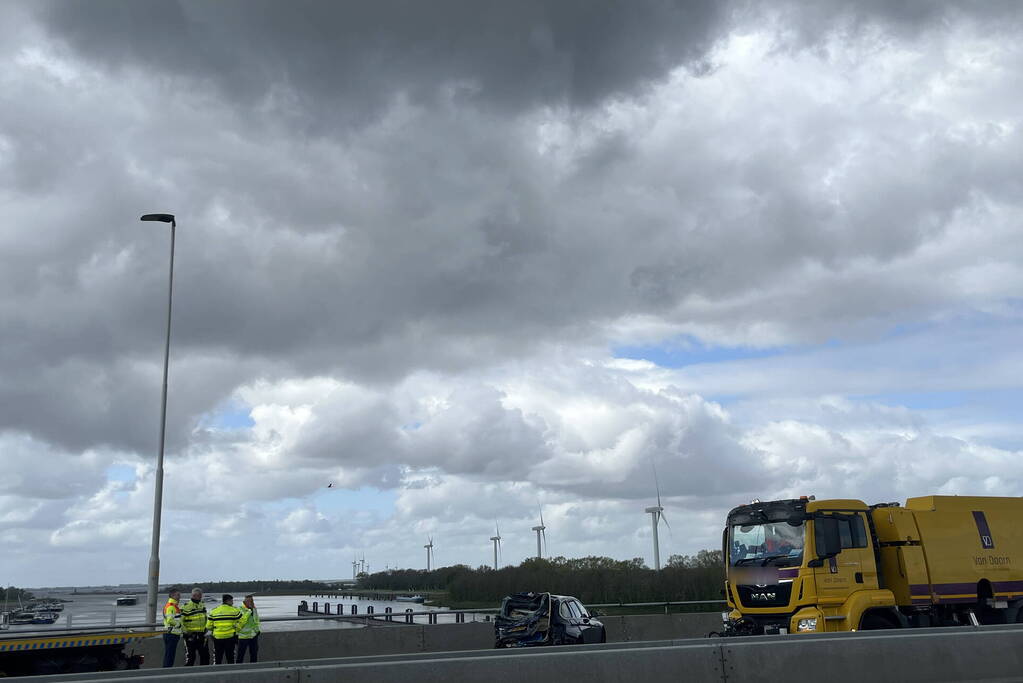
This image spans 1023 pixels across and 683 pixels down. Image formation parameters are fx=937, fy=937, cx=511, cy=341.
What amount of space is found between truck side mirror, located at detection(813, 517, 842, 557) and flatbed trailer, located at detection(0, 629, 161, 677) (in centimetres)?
1193

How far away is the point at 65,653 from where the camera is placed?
15727 millimetres

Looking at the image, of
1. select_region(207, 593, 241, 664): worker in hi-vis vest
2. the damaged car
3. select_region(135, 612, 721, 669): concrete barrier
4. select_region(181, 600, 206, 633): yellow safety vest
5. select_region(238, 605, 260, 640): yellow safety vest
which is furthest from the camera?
select_region(135, 612, 721, 669): concrete barrier

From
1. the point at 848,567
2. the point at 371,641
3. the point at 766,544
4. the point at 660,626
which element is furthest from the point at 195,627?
the point at 660,626

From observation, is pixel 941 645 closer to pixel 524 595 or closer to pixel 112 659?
pixel 524 595

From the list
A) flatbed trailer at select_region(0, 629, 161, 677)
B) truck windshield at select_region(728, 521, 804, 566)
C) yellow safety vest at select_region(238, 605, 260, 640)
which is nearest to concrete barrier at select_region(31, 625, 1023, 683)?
truck windshield at select_region(728, 521, 804, 566)

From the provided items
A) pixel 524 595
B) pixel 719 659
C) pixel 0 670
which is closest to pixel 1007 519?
pixel 524 595

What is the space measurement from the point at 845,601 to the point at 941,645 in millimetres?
6150

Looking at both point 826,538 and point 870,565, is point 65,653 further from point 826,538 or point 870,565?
point 870,565

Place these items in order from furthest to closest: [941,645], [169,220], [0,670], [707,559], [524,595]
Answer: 1. [707,559]
2. [169,220]
3. [524,595]
4. [0,670]
5. [941,645]

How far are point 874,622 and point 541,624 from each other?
6746 millimetres

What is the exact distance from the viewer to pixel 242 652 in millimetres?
18547

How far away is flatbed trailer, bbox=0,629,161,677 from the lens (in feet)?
50.1

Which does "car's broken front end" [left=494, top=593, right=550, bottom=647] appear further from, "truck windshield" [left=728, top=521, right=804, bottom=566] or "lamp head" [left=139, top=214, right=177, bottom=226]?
"lamp head" [left=139, top=214, right=177, bottom=226]

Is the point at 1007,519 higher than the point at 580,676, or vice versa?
the point at 1007,519
